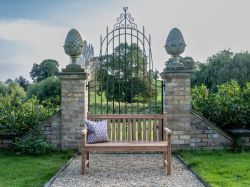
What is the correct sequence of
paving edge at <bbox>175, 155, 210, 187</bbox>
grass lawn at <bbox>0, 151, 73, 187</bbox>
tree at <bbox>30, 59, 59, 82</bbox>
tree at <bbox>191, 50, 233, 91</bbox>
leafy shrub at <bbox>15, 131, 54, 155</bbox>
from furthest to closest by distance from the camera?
1. tree at <bbox>30, 59, 59, 82</bbox>
2. tree at <bbox>191, 50, 233, 91</bbox>
3. leafy shrub at <bbox>15, 131, 54, 155</bbox>
4. grass lawn at <bbox>0, 151, 73, 187</bbox>
5. paving edge at <bbox>175, 155, 210, 187</bbox>

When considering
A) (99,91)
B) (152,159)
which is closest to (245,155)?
(152,159)

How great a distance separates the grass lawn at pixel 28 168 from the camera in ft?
17.2

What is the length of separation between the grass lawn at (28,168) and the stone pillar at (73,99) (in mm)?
414

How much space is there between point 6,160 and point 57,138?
4.00ft

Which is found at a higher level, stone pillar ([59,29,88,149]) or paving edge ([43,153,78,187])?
stone pillar ([59,29,88,149])

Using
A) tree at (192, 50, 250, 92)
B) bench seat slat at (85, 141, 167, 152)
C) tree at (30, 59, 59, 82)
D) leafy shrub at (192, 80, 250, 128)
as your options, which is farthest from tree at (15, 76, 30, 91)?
bench seat slat at (85, 141, 167, 152)

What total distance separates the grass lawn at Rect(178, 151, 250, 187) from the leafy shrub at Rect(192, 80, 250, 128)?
83 cm

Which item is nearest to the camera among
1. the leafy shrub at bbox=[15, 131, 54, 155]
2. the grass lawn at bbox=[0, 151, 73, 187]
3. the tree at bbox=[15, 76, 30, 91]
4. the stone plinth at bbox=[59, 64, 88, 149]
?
the grass lawn at bbox=[0, 151, 73, 187]

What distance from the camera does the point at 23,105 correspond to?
27.1 feet

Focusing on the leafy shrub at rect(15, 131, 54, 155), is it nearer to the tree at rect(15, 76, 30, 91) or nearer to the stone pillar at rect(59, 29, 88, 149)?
the stone pillar at rect(59, 29, 88, 149)

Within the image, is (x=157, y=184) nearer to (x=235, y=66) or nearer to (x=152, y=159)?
(x=152, y=159)

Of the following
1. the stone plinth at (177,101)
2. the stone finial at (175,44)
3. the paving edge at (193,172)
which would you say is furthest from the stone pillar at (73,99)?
the paving edge at (193,172)

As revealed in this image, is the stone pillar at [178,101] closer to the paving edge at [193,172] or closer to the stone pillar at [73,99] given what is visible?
the paving edge at [193,172]

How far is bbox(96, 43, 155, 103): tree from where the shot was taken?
322 inches
